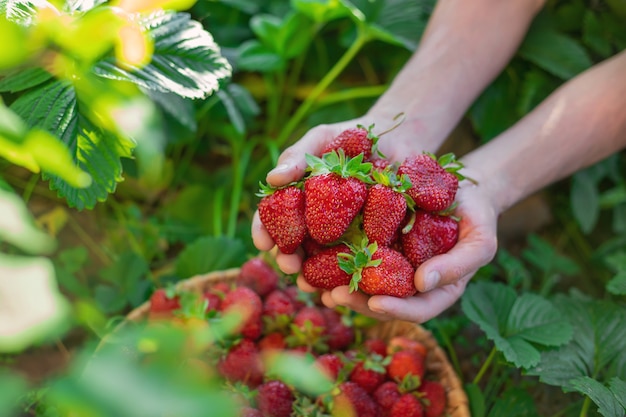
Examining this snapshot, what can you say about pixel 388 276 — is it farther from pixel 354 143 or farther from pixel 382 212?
pixel 354 143

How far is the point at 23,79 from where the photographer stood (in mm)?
958

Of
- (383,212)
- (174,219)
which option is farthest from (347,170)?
(174,219)

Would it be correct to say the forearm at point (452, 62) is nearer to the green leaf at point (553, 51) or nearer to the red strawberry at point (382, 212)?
the green leaf at point (553, 51)

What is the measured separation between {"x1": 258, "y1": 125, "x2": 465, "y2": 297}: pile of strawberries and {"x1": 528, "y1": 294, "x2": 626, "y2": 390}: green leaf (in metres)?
0.33

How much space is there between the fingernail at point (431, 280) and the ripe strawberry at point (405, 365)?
24 centimetres

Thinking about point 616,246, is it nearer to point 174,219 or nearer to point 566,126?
point 566,126

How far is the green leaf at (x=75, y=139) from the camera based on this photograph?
0.93m

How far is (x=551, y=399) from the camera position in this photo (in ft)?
4.67

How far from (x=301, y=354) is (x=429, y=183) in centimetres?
40

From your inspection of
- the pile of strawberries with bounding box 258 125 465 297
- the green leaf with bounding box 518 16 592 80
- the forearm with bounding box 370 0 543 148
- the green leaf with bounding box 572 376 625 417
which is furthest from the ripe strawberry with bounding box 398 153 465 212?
the green leaf with bounding box 518 16 592 80

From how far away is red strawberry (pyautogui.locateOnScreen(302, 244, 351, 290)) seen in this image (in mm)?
950

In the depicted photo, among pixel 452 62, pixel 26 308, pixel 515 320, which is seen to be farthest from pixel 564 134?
pixel 26 308

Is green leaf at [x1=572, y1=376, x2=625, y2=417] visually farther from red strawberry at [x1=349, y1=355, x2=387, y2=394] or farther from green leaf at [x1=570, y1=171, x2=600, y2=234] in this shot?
green leaf at [x1=570, y1=171, x2=600, y2=234]

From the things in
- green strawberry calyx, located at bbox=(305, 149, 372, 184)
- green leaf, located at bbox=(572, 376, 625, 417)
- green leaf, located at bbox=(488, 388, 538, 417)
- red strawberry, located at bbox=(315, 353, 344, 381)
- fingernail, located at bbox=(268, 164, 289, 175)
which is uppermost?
green strawberry calyx, located at bbox=(305, 149, 372, 184)
